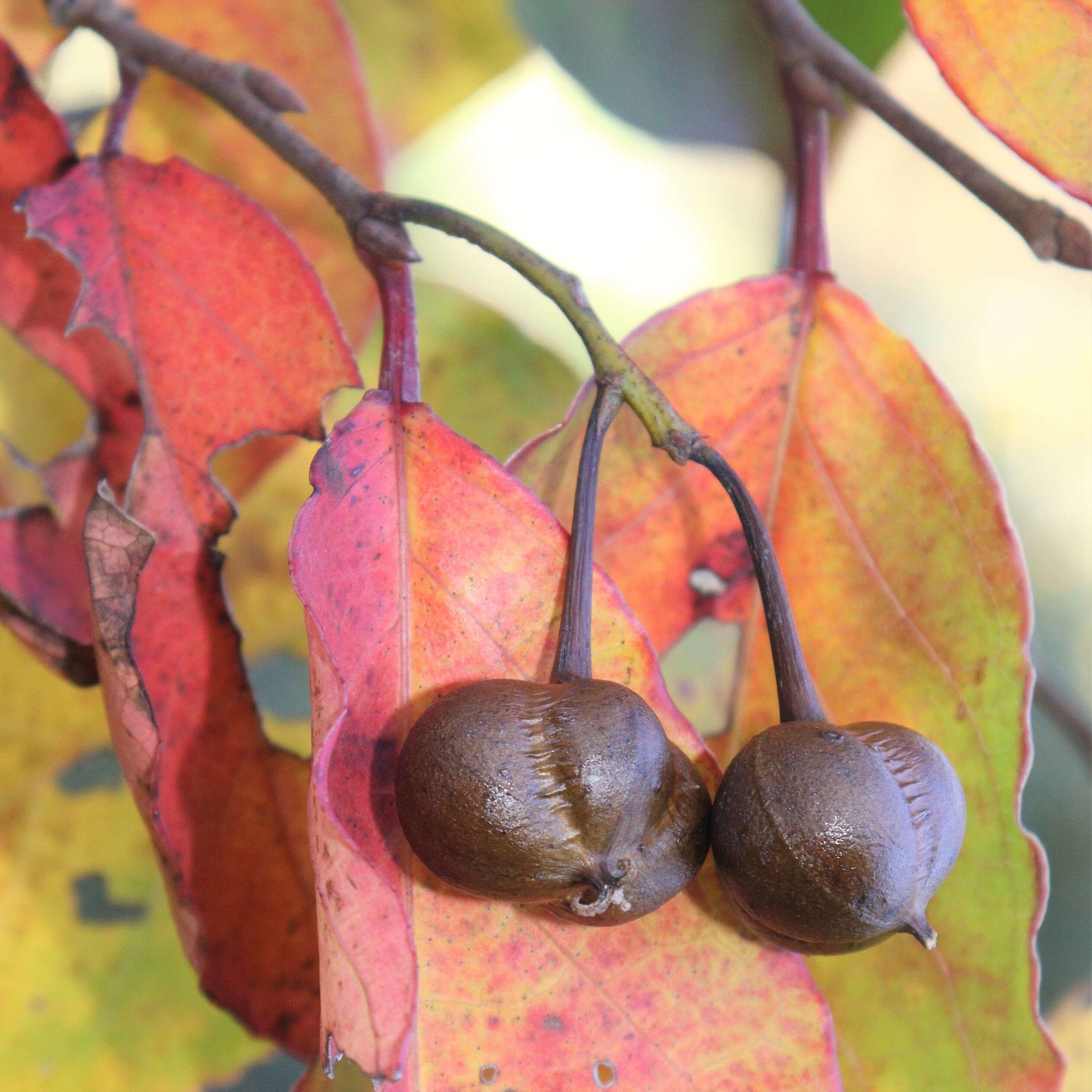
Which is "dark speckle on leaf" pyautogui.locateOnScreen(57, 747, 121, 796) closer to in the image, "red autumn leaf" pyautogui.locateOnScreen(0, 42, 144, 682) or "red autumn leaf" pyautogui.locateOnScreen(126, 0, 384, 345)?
"red autumn leaf" pyautogui.locateOnScreen(0, 42, 144, 682)

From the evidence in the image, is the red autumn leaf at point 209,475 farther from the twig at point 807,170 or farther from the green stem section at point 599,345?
the twig at point 807,170

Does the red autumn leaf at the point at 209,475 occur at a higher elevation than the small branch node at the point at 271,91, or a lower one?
lower

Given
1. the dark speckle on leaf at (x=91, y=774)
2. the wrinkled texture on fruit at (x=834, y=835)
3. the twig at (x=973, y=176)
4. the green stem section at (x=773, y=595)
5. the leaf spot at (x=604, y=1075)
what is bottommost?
the dark speckle on leaf at (x=91, y=774)

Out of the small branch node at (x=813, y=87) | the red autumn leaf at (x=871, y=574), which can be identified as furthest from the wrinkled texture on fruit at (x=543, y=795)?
the small branch node at (x=813, y=87)

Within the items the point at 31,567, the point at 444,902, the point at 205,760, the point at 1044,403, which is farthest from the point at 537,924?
the point at 1044,403

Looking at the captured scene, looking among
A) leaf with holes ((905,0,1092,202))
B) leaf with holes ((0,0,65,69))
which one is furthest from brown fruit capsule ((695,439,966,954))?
leaf with holes ((0,0,65,69))

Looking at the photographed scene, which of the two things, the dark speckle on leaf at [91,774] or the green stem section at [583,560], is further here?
the dark speckle on leaf at [91,774]

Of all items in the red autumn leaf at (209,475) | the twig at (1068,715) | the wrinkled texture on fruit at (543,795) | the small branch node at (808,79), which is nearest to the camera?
the wrinkled texture on fruit at (543,795)
